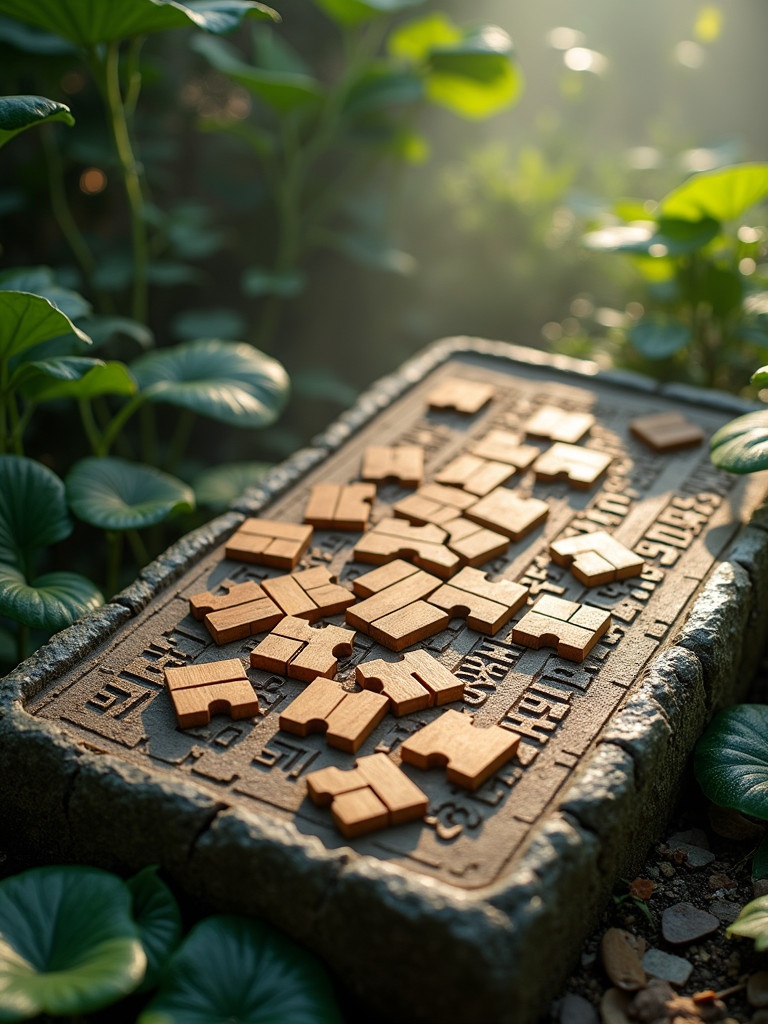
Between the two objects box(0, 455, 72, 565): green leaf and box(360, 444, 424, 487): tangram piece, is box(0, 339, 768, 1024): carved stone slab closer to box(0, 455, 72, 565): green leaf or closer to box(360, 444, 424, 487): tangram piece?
box(360, 444, 424, 487): tangram piece

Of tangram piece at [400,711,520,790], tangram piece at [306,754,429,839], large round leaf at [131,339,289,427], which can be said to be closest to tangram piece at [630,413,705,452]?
large round leaf at [131,339,289,427]

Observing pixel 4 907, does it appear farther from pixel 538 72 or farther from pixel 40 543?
pixel 538 72

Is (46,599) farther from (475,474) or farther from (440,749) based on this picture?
(475,474)

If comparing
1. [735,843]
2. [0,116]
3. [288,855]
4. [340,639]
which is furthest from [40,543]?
[735,843]

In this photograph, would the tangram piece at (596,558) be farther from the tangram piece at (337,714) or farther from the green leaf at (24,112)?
the green leaf at (24,112)

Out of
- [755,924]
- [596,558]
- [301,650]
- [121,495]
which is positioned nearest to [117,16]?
[121,495]
